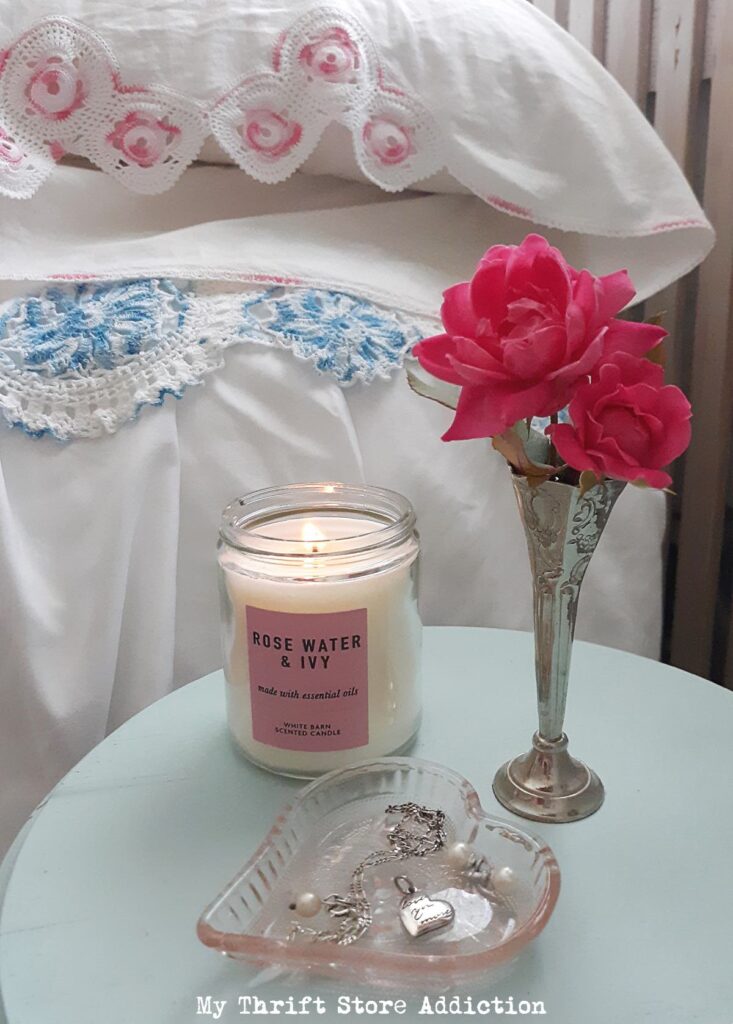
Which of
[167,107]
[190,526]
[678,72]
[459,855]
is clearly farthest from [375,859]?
[678,72]

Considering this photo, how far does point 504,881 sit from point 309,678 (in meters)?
0.14

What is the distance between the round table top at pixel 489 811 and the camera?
37 cm

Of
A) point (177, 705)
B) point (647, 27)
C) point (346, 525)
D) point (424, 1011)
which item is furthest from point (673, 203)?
point (424, 1011)

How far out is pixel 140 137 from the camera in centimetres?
84

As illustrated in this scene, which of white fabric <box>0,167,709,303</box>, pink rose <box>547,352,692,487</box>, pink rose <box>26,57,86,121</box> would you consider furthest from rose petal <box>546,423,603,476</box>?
pink rose <box>26,57,86,121</box>

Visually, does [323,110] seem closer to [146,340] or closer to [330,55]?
[330,55]

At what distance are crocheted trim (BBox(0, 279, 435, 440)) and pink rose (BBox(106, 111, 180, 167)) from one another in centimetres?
15

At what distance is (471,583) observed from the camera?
2.50 ft

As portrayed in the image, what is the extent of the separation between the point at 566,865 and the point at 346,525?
0.71ft

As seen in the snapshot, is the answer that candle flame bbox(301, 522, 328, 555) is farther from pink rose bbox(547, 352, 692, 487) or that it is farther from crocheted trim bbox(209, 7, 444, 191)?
crocheted trim bbox(209, 7, 444, 191)

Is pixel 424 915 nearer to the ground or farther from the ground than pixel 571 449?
nearer to the ground

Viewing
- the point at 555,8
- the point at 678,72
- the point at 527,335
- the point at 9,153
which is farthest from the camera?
the point at 555,8

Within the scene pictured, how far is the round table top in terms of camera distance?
37 cm
